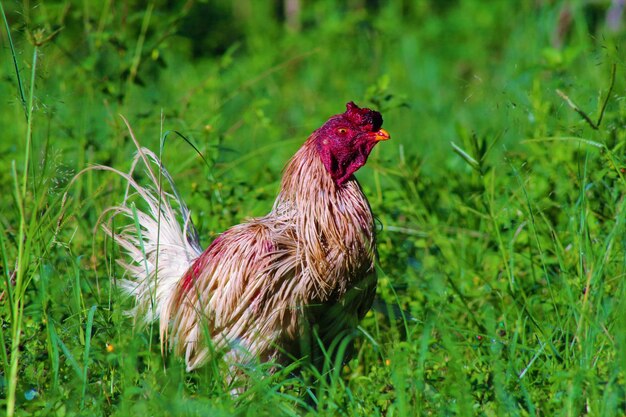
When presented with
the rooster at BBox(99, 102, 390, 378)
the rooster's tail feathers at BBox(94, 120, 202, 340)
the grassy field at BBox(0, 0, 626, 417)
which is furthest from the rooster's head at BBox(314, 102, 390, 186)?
the rooster's tail feathers at BBox(94, 120, 202, 340)

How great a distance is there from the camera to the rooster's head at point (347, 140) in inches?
122

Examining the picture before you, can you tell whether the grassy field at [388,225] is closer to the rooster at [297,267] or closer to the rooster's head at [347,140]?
the rooster at [297,267]

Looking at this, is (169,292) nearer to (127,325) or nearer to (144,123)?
(127,325)

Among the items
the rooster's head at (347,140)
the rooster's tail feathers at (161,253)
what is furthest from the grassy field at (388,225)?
the rooster's head at (347,140)

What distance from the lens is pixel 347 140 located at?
10.2ft

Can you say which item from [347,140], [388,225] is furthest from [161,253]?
[388,225]

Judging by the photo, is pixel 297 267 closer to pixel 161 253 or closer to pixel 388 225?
pixel 161 253

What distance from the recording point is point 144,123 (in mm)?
4477

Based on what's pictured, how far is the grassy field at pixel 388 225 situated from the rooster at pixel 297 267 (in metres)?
0.14

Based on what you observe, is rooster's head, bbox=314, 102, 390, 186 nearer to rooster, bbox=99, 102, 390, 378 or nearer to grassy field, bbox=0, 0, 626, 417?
rooster, bbox=99, 102, 390, 378

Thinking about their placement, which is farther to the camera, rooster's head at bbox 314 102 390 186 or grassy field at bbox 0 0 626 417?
rooster's head at bbox 314 102 390 186

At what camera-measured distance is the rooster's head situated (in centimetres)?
310

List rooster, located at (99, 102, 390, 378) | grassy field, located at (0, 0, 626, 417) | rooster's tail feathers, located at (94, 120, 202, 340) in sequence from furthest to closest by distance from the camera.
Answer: rooster's tail feathers, located at (94, 120, 202, 340), rooster, located at (99, 102, 390, 378), grassy field, located at (0, 0, 626, 417)

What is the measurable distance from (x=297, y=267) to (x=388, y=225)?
1.25m
